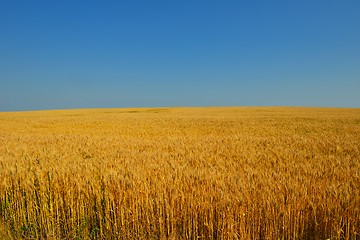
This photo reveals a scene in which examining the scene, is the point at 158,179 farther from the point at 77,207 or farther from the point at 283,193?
the point at 283,193

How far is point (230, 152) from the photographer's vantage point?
7910 millimetres

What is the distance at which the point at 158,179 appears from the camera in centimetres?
437

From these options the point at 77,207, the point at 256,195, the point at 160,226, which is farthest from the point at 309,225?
the point at 77,207

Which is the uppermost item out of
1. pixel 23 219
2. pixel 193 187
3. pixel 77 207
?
pixel 193 187

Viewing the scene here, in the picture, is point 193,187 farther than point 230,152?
No

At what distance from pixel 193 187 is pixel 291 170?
8.79ft

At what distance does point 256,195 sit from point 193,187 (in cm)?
97

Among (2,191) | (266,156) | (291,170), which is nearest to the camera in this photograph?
(2,191)

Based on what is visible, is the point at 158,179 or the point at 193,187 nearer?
the point at 193,187

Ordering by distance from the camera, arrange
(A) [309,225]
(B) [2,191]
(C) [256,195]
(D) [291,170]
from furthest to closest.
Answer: (D) [291,170] → (B) [2,191] → (C) [256,195] → (A) [309,225]

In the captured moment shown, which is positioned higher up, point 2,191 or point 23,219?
point 2,191

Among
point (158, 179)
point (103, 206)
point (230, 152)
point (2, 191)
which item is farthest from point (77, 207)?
point (230, 152)

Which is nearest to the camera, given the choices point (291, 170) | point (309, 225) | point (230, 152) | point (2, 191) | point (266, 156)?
point (309, 225)

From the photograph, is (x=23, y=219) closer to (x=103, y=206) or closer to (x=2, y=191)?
(x=2, y=191)
